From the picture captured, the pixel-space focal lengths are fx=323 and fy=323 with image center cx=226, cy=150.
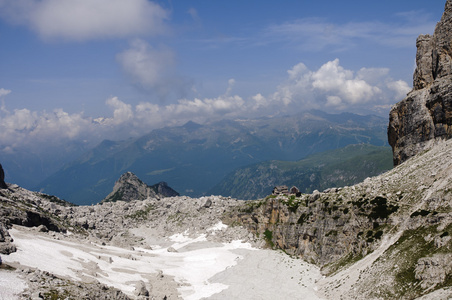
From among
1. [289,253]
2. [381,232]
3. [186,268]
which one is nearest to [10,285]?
[186,268]

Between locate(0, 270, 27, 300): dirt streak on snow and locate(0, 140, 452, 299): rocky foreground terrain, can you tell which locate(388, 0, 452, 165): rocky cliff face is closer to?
locate(0, 140, 452, 299): rocky foreground terrain

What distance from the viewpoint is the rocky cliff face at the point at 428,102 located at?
88000mm

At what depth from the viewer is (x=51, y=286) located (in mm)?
43781

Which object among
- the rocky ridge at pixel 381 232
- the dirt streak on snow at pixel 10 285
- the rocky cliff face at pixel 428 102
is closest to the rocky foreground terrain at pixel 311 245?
the dirt streak on snow at pixel 10 285

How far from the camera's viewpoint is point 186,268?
88.4 m

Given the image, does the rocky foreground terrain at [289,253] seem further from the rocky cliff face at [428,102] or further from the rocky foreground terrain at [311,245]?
the rocky cliff face at [428,102]

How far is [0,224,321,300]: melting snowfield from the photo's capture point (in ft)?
206

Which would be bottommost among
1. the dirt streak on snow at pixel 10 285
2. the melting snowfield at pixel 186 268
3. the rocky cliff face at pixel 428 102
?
the melting snowfield at pixel 186 268

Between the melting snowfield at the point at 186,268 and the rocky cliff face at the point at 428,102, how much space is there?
163ft

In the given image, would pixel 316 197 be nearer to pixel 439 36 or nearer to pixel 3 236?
pixel 439 36

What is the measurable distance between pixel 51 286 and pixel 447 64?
10824cm

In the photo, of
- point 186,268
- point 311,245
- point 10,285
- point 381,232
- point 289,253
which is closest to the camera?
point 10,285

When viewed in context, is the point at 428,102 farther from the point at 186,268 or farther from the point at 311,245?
the point at 186,268

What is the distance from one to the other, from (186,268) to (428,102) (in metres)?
82.9
